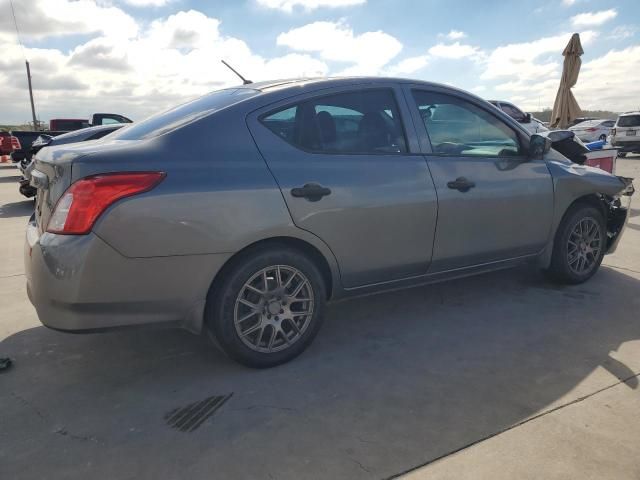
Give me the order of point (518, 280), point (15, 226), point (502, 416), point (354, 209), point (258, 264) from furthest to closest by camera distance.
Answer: point (15, 226), point (518, 280), point (354, 209), point (258, 264), point (502, 416)

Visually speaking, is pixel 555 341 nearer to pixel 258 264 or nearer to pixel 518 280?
pixel 518 280

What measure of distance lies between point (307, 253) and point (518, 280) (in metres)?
2.43

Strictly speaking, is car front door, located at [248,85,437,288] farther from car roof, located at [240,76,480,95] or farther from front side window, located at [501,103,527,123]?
front side window, located at [501,103,527,123]

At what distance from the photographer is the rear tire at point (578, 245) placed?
4246mm

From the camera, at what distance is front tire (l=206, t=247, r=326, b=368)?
2.83 meters

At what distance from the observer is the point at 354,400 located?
2.66 metres

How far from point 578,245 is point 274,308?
2.82 m

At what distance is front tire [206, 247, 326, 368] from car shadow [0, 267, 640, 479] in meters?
0.13

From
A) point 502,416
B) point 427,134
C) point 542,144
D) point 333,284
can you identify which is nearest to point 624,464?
point 502,416

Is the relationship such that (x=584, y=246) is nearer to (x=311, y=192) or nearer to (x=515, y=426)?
(x=515, y=426)

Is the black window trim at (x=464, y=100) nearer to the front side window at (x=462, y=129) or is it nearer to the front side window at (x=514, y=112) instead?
the front side window at (x=462, y=129)

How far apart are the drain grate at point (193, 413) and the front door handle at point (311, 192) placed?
1165 mm

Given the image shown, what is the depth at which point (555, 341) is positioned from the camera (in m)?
3.34

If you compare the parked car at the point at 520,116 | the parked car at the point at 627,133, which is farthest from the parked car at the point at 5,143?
the parked car at the point at 627,133
